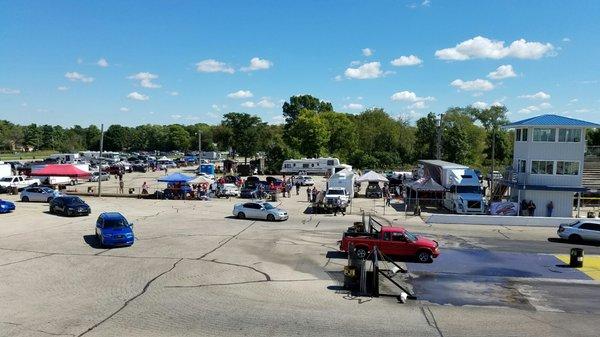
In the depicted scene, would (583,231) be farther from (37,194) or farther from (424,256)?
(37,194)

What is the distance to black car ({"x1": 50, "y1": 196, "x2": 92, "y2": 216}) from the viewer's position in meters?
32.9

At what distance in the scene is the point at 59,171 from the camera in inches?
1950

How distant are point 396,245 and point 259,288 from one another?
7622 mm

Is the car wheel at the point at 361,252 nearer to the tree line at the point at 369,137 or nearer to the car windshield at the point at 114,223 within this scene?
the car windshield at the point at 114,223

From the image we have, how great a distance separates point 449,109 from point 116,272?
10206cm

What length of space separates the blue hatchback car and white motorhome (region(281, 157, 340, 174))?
53.5m

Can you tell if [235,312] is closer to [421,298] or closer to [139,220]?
[421,298]

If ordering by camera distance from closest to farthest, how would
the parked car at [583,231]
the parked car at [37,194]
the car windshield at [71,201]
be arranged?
the parked car at [583,231] < the car windshield at [71,201] < the parked car at [37,194]

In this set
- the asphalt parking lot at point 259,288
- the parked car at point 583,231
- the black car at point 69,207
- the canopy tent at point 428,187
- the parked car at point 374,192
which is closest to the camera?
the asphalt parking lot at point 259,288

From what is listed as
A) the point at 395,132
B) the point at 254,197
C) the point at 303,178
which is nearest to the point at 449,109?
the point at 395,132

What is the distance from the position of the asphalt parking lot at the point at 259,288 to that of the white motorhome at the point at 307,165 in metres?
47.8

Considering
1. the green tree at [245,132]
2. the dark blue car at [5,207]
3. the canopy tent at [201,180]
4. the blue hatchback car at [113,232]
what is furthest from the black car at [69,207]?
the green tree at [245,132]

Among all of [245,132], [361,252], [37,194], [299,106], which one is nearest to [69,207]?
[37,194]

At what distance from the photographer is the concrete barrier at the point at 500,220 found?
3378 centimetres
